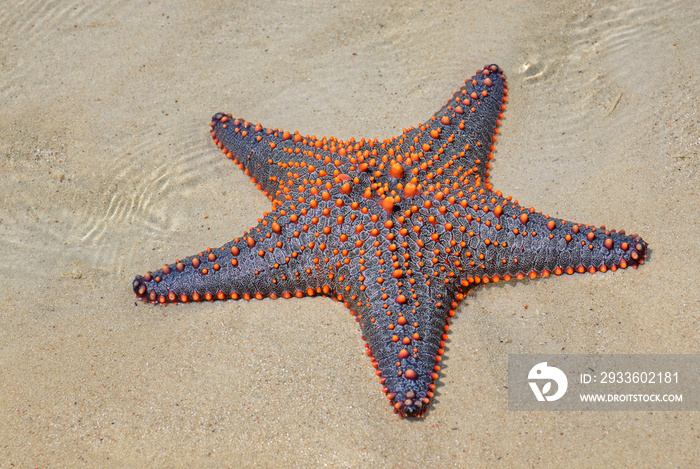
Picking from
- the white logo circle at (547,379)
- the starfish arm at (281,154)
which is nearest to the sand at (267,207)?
the white logo circle at (547,379)

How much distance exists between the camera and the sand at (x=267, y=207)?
4.49 meters

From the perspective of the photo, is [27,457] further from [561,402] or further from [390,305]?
[561,402]

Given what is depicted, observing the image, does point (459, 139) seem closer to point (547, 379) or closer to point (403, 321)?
point (403, 321)

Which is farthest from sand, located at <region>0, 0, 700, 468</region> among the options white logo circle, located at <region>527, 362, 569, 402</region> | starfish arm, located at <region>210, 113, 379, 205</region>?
starfish arm, located at <region>210, 113, 379, 205</region>

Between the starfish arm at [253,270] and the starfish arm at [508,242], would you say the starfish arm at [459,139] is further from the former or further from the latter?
the starfish arm at [253,270]

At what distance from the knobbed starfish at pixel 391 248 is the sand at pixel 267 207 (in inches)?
9.9

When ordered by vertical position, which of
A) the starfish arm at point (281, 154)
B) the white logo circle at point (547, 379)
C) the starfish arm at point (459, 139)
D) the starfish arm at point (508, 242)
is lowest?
the white logo circle at point (547, 379)

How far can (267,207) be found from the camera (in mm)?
6242

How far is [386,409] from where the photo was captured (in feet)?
15.2

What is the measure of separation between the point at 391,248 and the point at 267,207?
197cm

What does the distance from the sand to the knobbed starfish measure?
0.25 meters

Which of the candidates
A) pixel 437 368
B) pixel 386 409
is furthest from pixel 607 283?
pixel 386 409

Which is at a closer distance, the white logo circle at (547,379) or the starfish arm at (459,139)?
the white logo circle at (547,379)

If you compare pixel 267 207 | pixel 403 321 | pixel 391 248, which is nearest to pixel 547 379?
pixel 403 321
